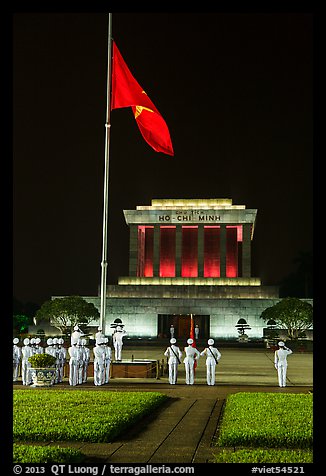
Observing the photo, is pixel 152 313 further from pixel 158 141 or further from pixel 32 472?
pixel 32 472

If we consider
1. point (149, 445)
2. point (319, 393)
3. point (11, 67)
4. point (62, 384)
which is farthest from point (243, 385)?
point (11, 67)

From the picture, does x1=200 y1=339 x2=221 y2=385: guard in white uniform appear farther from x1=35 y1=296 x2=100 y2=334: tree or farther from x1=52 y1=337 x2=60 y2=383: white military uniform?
x1=35 y1=296 x2=100 y2=334: tree

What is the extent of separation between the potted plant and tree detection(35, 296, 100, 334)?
2945cm

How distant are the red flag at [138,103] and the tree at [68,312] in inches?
1099

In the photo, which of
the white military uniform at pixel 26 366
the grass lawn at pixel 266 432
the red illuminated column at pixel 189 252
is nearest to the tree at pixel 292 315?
the red illuminated column at pixel 189 252

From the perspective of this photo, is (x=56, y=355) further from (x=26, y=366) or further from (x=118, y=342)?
(x=118, y=342)

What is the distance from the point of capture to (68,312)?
49.1m

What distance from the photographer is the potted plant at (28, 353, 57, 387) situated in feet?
64.4

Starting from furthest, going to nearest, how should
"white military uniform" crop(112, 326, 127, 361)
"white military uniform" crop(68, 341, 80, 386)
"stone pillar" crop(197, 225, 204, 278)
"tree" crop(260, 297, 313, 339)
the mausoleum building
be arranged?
"stone pillar" crop(197, 225, 204, 278) < the mausoleum building < "tree" crop(260, 297, 313, 339) < "white military uniform" crop(112, 326, 127, 361) < "white military uniform" crop(68, 341, 80, 386)

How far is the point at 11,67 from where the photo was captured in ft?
22.3

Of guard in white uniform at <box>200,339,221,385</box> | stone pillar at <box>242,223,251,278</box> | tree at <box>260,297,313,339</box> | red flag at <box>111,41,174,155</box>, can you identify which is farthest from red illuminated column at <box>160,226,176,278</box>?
guard in white uniform at <box>200,339,221,385</box>

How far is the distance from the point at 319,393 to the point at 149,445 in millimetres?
4888

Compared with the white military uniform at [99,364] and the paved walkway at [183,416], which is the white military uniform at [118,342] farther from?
the white military uniform at [99,364]

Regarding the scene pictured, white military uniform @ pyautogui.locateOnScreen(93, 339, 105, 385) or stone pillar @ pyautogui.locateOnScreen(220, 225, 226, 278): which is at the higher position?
stone pillar @ pyautogui.locateOnScreen(220, 225, 226, 278)
